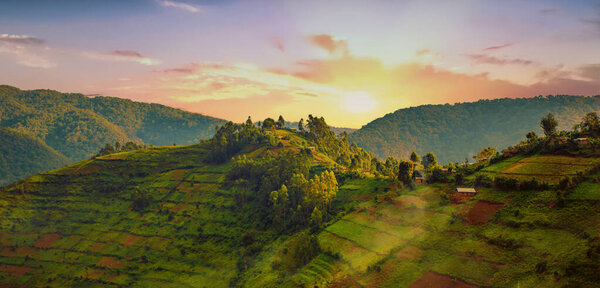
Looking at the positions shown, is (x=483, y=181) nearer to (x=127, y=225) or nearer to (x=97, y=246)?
(x=127, y=225)

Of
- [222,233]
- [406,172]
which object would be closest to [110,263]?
[222,233]

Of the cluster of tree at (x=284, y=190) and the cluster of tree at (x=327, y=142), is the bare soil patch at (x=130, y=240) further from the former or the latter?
the cluster of tree at (x=327, y=142)

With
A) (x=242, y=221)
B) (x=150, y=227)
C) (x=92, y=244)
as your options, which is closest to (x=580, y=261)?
(x=242, y=221)

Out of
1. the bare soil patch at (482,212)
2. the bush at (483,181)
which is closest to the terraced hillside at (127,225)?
the bare soil patch at (482,212)

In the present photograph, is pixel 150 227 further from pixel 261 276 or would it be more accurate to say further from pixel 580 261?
pixel 580 261

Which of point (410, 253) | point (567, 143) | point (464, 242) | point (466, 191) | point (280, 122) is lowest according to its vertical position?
point (410, 253)
